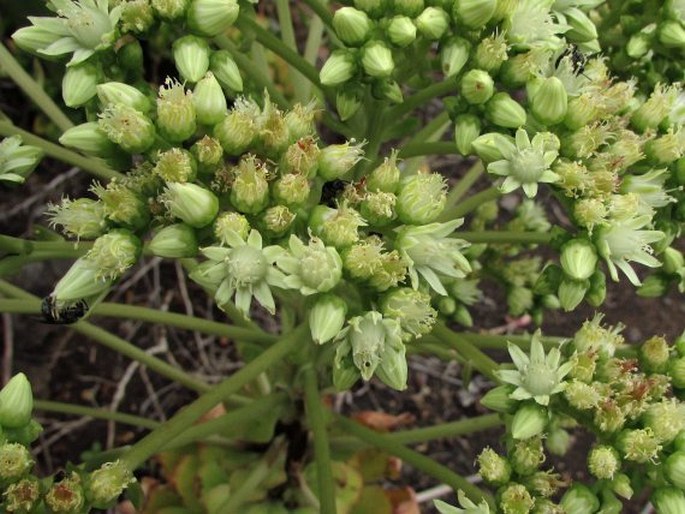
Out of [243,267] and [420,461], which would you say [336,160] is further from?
[420,461]

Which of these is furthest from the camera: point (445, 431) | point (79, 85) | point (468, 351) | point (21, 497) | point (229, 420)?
point (445, 431)

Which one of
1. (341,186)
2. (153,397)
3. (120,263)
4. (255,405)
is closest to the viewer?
(120,263)

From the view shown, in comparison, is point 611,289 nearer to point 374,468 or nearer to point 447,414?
point 447,414

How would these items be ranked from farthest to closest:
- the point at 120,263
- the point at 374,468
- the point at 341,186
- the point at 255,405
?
the point at 374,468, the point at 255,405, the point at 341,186, the point at 120,263

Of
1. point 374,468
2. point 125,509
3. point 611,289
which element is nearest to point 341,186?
point 374,468

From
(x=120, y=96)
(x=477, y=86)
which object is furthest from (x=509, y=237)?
(x=120, y=96)

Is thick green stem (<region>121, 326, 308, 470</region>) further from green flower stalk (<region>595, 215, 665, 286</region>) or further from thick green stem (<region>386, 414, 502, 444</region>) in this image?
green flower stalk (<region>595, 215, 665, 286</region>)

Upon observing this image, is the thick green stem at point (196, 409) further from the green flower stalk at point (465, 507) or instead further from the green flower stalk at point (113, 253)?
the green flower stalk at point (465, 507)
